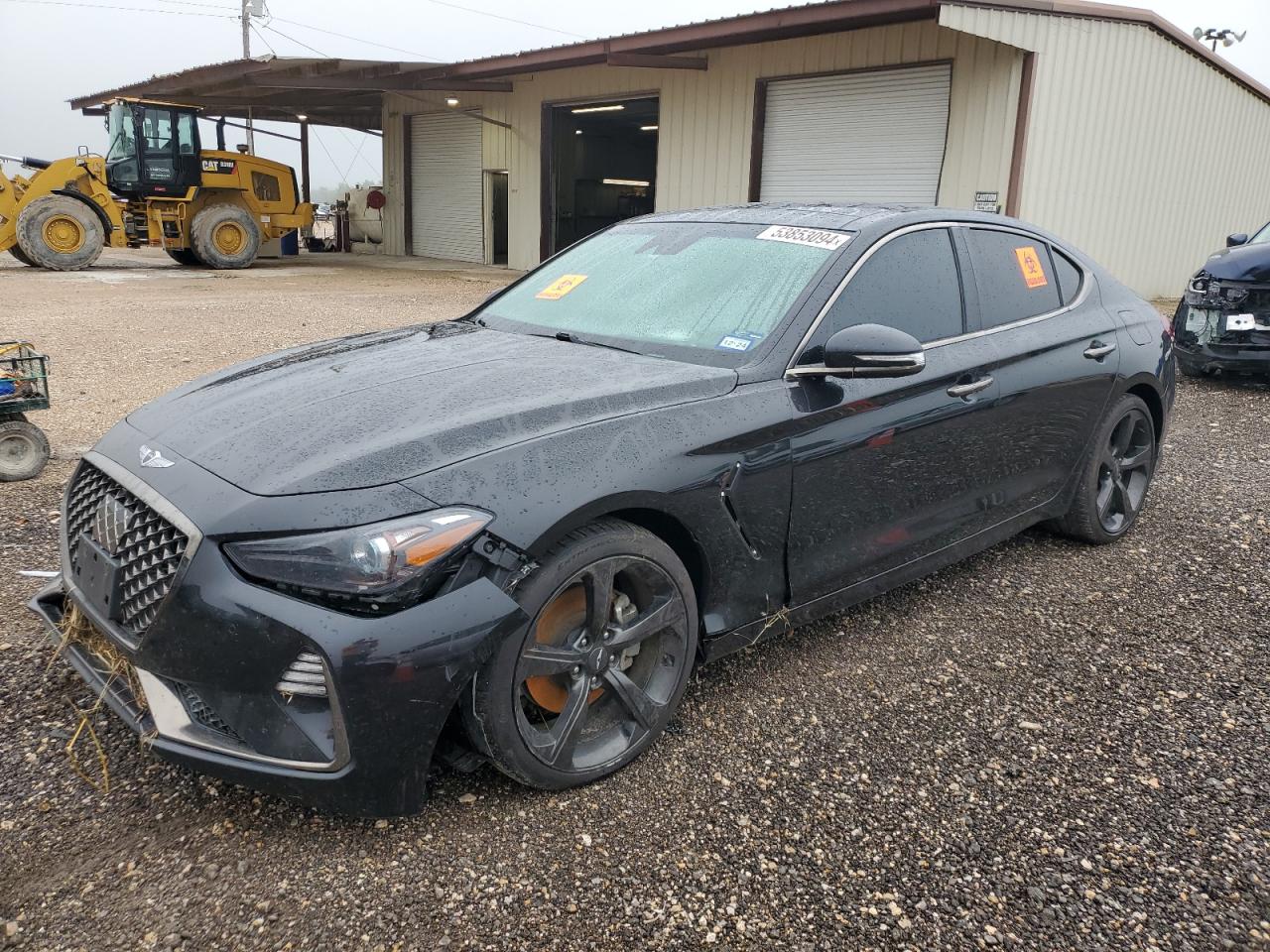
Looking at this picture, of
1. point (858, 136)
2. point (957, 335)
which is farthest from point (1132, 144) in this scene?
point (957, 335)

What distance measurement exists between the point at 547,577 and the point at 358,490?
Result: 0.49m

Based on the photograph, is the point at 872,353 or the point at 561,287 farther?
the point at 561,287

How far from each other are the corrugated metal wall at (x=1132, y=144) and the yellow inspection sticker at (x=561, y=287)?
368 inches

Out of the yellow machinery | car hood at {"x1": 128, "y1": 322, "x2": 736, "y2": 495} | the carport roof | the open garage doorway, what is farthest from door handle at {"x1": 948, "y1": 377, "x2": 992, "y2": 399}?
the yellow machinery

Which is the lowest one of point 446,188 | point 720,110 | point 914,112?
point 446,188

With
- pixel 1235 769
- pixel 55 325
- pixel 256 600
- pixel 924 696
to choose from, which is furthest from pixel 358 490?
pixel 55 325

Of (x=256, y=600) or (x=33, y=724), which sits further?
(x=33, y=724)

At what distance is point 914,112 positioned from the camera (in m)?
13.7

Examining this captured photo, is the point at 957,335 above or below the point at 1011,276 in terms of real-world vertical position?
below

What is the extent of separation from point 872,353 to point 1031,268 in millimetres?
1605

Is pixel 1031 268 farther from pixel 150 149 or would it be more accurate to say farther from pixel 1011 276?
pixel 150 149

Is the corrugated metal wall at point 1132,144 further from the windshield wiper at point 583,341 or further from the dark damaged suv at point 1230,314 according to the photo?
the windshield wiper at point 583,341

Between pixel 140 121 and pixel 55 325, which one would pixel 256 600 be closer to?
pixel 55 325

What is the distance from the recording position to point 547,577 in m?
2.38
